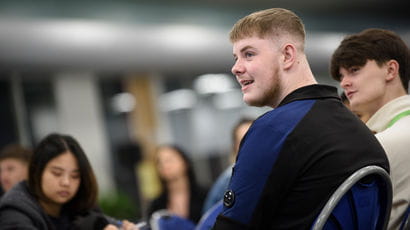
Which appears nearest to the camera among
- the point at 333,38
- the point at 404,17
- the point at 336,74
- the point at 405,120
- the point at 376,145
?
the point at 376,145

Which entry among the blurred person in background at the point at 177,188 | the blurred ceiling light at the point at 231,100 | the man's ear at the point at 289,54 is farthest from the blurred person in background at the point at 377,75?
the blurred ceiling light at the point at 231,100

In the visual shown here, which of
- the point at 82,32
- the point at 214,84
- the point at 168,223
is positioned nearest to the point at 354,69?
the point at 168,223

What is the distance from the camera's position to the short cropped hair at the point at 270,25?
4.60 feet

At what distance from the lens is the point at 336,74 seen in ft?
5.97

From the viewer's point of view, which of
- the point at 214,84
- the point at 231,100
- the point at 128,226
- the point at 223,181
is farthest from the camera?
the point at 231,100

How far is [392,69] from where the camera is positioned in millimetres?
1718

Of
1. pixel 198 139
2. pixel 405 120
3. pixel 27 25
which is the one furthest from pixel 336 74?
pixel 198 139

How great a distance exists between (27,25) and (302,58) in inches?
181

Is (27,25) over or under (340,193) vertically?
over

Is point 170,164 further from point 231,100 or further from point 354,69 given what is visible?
point 231,100

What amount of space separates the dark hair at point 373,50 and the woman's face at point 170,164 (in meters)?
2.49

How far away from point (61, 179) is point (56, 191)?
5 centimetres

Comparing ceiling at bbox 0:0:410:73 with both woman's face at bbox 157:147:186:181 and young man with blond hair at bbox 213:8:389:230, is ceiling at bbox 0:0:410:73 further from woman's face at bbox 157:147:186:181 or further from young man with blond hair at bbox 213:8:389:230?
young man with blond hair at bbox 213:8:389:230

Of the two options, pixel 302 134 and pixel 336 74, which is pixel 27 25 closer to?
pixel 336 74
